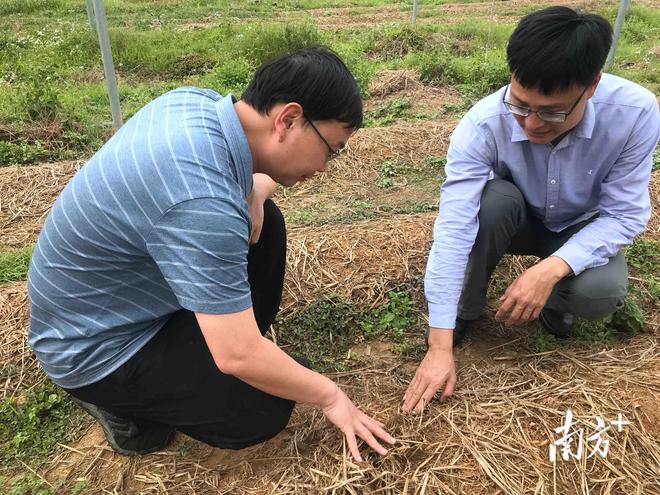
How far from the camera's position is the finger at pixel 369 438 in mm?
1670

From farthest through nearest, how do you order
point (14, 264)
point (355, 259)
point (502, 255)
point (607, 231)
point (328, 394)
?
point (14, 264) < point (355, 259) < point (502, 255) < point (607, 231) < point (328, 394)

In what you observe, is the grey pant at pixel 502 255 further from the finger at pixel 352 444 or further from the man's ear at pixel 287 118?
the man's ear at pixel 287 118

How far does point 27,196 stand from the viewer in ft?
12.7

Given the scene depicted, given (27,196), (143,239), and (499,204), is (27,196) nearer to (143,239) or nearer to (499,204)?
(143,239)

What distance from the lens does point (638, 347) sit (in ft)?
7.42

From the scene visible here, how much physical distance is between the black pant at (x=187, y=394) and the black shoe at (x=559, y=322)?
1.18 meters

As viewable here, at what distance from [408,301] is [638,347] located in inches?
36.8

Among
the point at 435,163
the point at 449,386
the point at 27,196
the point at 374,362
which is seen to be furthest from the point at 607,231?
the point at 27,196

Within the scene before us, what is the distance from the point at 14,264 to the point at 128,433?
161cm

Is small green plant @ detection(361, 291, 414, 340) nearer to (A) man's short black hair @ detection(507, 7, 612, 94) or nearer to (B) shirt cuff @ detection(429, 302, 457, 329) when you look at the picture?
(B) shirt cuff @ detection(429, 302, 457, 329)

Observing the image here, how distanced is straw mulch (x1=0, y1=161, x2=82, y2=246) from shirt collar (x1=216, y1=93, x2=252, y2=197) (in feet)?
8.39

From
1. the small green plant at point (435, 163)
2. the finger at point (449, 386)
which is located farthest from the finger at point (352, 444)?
the small green plant at point (435, 163)

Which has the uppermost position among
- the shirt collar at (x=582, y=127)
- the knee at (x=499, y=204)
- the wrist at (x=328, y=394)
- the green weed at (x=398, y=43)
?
the shirt collar at (x=582, y=127)

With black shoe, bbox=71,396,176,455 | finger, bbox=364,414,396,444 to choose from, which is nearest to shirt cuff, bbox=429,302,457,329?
finger, bbox=364,414,396,444
